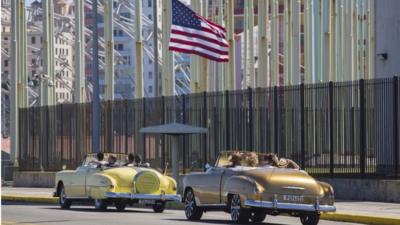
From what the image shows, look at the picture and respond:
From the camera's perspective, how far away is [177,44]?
3944cm

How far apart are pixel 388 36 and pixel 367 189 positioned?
677cm

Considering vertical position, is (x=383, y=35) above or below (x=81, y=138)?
above

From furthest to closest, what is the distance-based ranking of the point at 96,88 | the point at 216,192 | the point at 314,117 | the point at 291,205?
the point at 96,88 → the point at 314,117 → the point at 216,192 → the point at 291,205

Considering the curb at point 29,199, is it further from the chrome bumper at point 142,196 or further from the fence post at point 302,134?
the chrome bumper at point 142,196

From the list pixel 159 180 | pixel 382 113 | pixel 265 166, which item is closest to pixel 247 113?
pixel 382 113

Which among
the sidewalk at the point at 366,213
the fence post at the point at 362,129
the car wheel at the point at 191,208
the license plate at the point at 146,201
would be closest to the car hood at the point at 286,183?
the sidewalk at the point at 366,213

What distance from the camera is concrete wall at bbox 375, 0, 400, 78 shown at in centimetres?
3672

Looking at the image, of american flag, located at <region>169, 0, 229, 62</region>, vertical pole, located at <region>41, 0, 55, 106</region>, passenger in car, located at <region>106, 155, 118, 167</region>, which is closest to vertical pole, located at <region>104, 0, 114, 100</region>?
vertical pole, located at <region>41, 0, 55, 106</region>

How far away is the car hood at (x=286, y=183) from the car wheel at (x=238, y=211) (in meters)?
0.56

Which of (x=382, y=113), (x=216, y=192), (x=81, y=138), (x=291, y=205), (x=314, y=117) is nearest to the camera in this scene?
(x=291, y=205)

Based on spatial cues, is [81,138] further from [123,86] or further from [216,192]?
[123,86]

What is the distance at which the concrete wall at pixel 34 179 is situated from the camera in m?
48.8

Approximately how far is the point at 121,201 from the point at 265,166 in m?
5.53

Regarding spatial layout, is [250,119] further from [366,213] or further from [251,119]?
[366,213]
